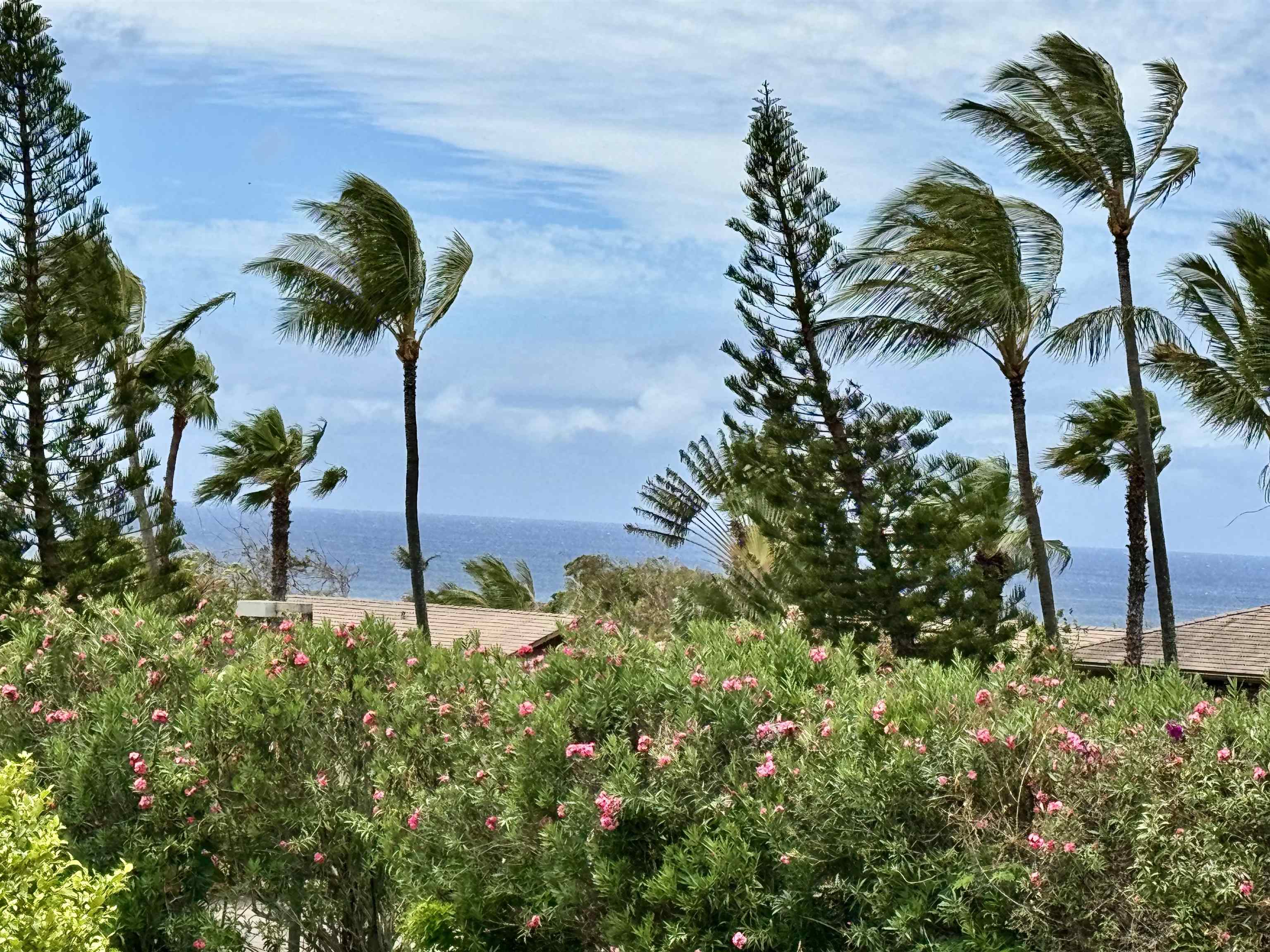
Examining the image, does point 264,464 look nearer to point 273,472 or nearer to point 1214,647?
point 273,472

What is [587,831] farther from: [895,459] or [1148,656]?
[1148,656]

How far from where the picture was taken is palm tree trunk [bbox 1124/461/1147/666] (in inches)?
894

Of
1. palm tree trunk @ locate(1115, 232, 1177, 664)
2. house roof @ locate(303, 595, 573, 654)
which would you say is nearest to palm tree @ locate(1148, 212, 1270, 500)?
palm tree trunk @ locate(1115, 232, 1177, 664)

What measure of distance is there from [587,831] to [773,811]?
754mm

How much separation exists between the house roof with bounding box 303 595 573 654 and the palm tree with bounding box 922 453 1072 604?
6978 millimetres

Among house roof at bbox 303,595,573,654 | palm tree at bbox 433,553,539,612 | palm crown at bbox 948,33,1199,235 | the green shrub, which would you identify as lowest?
the green shrub

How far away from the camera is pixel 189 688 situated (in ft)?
20.4

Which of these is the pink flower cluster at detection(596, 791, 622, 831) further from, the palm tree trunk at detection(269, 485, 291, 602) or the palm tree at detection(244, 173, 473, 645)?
the palm tree trunk at detection(269, 485, 291, 602)

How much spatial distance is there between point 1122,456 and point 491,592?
1638cm

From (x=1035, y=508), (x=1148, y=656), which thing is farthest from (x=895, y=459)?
(x=1148, y=656)

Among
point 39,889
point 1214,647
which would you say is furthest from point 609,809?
point 1214,647

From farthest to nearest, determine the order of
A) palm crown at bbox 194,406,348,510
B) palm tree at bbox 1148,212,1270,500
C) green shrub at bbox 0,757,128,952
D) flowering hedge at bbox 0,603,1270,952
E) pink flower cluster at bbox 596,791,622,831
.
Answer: palm crown at bbox 194,406,348,510 < palm tree at bbox 1148,212,1270,500 < pink flower cluster at bbox 596,791,622,831 < green shrub at bbox 0,757,128,952 < flowering hedge at bbox 0,603,1270,952

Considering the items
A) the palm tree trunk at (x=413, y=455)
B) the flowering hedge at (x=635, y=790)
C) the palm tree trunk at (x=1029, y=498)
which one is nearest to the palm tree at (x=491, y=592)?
the palm tree trunk at (x=413, y=455)

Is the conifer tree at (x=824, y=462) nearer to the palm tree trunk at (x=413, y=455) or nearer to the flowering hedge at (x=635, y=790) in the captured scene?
the palm tree trunk at (x=413, y=455)
